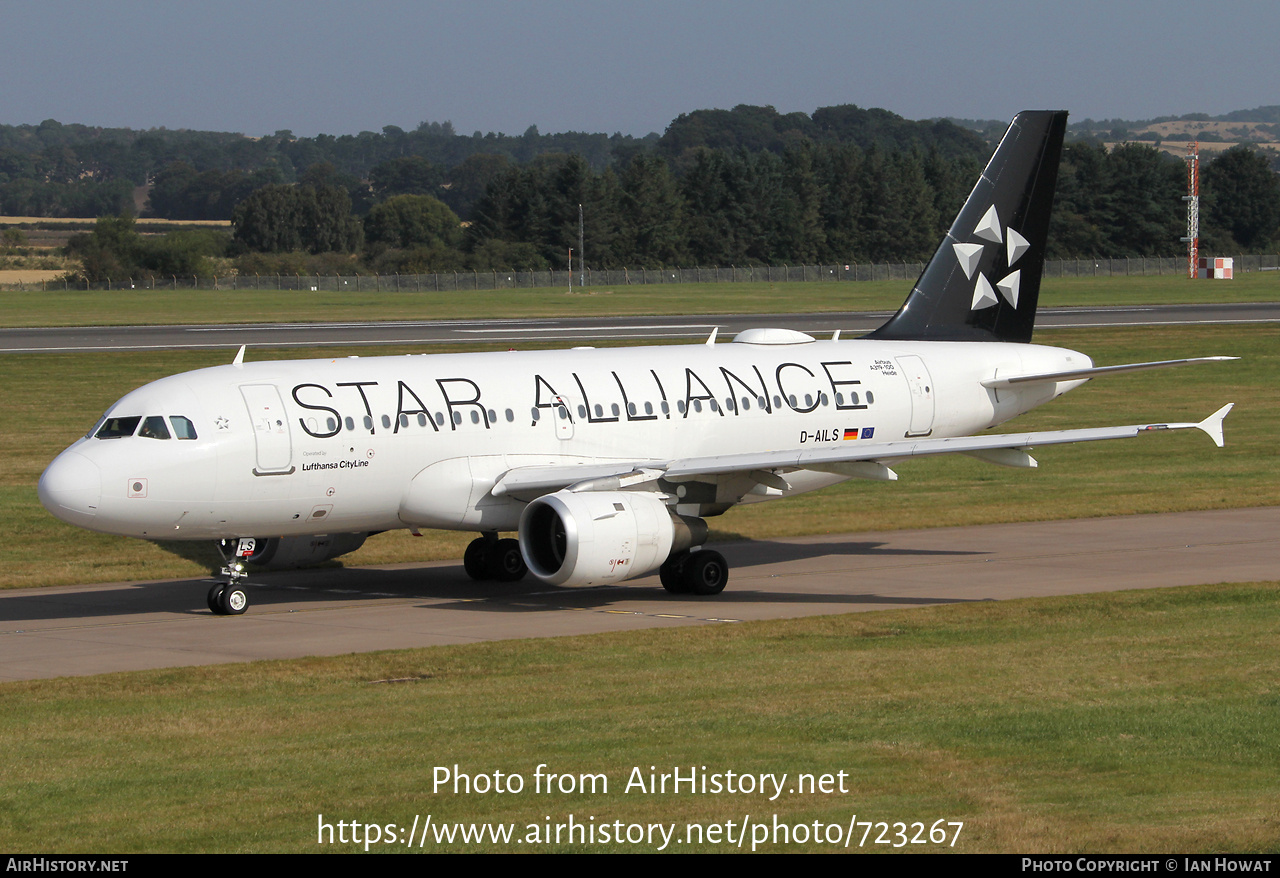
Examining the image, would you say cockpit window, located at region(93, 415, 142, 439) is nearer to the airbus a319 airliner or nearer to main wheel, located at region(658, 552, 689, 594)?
the airbus a319 airliner

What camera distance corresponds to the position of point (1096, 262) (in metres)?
164

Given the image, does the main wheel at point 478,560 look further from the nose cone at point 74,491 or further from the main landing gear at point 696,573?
the nose cone at point 74,491

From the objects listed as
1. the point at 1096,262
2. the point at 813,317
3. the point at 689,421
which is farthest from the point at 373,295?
the point at 689,421

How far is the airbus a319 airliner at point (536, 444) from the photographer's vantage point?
25.7 m

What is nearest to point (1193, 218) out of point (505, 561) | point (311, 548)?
point (505, 561)

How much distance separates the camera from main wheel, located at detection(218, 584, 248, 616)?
87.9ft

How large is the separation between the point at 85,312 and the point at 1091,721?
9794cm

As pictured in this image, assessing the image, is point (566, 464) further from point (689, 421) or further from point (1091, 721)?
point (1091, 721)

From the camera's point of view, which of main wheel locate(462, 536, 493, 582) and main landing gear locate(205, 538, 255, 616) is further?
main wheel locate(462, 536, 493, 582)

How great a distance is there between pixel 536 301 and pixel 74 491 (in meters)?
101

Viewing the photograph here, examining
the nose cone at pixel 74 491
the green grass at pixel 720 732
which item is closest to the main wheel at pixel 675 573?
the green grass at pixel 720 732

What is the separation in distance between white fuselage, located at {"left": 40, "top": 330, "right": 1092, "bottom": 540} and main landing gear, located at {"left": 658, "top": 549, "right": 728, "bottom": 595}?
101 cm

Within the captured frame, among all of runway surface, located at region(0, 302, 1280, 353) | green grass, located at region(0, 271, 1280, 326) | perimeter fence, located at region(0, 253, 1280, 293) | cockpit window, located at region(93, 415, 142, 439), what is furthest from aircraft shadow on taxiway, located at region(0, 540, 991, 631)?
perimeter fence, located at region(0, 253, 1280, 293)

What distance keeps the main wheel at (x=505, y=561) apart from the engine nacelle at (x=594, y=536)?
4.03 m
